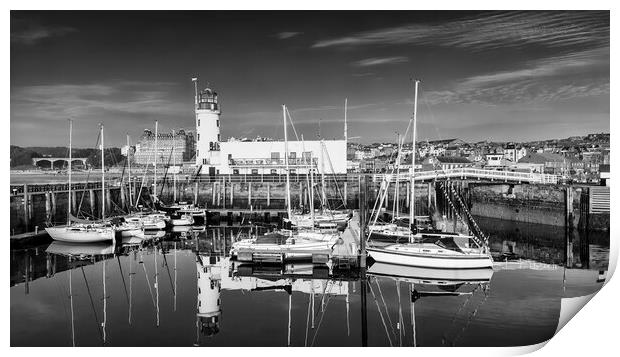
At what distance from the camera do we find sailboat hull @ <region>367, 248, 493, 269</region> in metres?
11.8

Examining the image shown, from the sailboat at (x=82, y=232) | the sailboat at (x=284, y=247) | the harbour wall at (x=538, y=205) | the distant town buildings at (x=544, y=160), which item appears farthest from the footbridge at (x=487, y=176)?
the sailboat at (x=82, y=232)

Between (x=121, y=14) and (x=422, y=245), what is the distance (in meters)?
7.16

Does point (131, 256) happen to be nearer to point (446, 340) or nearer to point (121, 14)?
point (121, 14)

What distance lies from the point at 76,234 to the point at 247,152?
12599mm

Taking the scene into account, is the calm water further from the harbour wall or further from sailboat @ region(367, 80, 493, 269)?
the harbour wall

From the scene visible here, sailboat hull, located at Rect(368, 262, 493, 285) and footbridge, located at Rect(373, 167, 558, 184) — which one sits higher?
footbridge, located at Rect(373, 167, 558, 184)

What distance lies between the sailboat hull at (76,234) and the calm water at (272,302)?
1.11 metres

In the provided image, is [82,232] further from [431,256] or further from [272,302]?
[431,256]

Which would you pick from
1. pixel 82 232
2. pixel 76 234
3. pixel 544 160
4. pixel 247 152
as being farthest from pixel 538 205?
pixel 544 160

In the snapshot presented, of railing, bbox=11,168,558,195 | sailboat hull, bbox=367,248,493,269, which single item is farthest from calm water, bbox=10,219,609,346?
railing, bbox=11,168,558,195

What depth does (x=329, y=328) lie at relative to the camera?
8352mm

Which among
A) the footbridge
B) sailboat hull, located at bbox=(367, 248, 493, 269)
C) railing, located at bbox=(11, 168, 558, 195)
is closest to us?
sailboat hull, located at bbox=(367, 248, 493, 269)

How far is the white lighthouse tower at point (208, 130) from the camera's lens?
27.7m

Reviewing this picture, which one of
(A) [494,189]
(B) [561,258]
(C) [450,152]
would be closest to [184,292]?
(B) [561,258]
